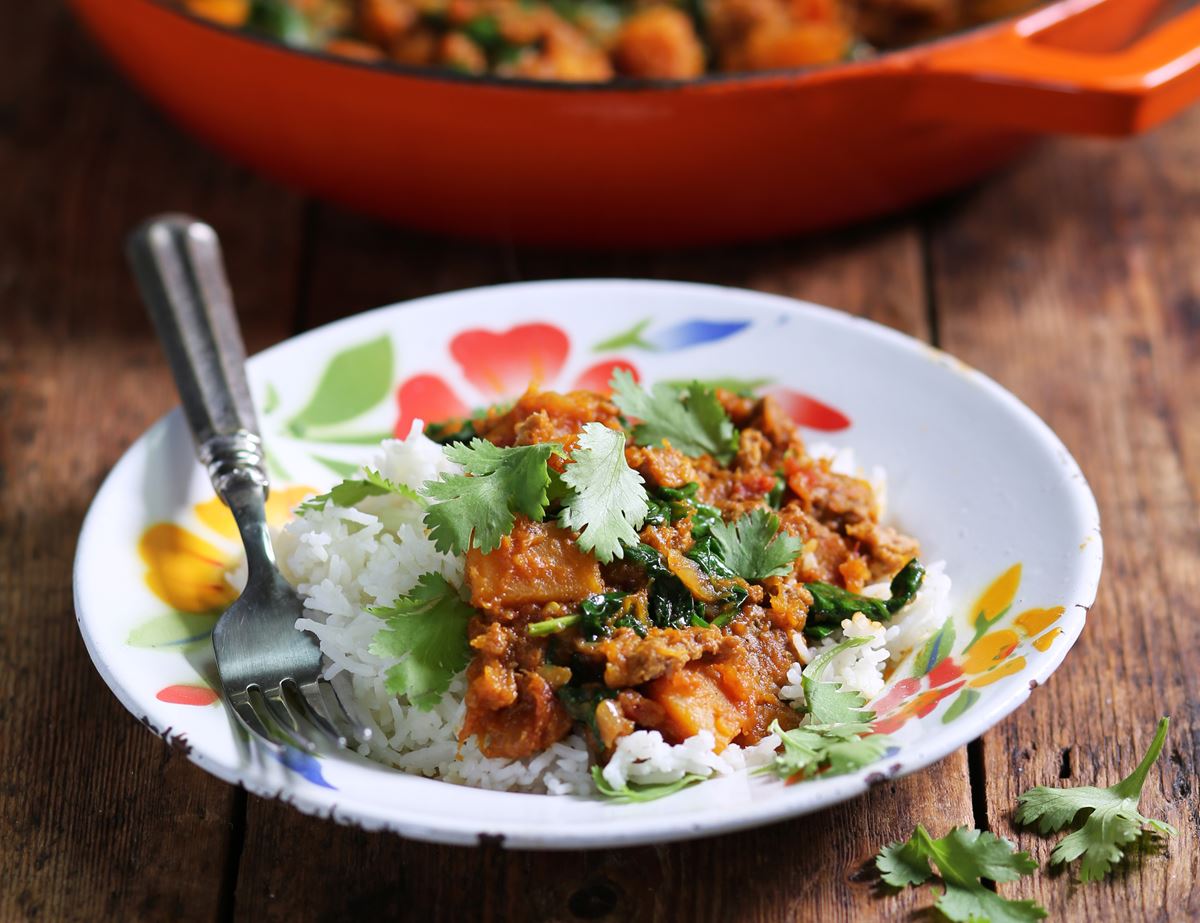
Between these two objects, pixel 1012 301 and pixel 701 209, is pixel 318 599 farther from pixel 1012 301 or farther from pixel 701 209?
pixel 1012 301

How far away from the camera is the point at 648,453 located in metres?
2.64

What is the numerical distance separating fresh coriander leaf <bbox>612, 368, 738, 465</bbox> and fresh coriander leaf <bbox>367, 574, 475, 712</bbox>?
56cm

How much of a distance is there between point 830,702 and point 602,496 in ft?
1.76

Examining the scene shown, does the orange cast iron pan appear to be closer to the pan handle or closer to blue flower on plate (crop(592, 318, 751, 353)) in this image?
the pan handle

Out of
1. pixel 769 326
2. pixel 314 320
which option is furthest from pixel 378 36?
pixel 769 326

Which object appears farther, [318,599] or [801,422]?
[801,422]

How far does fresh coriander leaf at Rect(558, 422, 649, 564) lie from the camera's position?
241cm

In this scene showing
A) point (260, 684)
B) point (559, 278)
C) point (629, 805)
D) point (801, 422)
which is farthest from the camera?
point (559, 278)

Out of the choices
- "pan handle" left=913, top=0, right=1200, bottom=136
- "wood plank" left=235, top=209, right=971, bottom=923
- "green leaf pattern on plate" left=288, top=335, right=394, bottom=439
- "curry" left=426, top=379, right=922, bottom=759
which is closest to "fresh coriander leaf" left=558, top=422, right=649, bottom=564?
"curry" left=426, top=379, right=922, bottom=759

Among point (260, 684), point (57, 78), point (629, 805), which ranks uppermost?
point (629, 805)

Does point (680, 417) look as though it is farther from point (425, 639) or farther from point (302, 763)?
point (302, 763)

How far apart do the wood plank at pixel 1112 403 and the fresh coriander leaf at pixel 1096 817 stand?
0.03m

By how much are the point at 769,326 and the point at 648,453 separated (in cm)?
75

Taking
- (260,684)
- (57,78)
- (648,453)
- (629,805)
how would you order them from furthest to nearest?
(57,78), (648,453), (260,684), (629,805)
